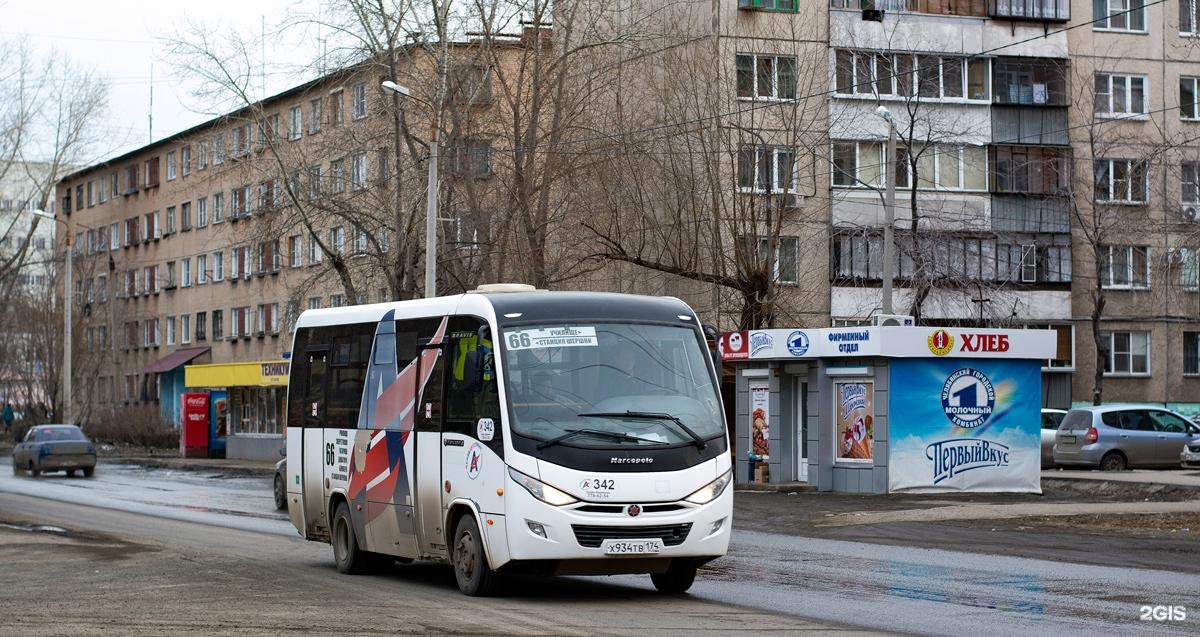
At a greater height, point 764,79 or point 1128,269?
point 764,79

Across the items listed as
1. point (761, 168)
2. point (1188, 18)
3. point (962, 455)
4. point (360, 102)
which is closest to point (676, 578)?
point (962, 455)

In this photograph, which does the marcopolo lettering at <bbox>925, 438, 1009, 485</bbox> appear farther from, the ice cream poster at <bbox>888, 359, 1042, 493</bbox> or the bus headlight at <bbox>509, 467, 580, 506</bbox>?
the bus headlight at <bbox>509, 467, 580, 506</bbox>

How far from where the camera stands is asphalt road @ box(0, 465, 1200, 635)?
37.4 feet

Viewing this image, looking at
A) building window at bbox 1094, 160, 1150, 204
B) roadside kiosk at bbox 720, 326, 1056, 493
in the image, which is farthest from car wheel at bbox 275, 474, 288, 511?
building window at bbox 1094, 160, 1150, 204

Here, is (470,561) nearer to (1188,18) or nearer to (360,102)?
(360,102)

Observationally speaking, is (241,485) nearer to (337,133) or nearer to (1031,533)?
(337,133)

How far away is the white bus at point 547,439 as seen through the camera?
12508 mm

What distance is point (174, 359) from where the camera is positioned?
80.6 metres

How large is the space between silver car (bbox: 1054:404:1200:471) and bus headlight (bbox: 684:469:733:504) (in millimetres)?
23949

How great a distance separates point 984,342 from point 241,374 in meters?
35.7

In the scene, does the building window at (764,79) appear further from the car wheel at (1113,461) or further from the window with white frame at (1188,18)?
the window with white frame at (1188,18)

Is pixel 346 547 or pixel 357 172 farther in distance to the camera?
pixel 357 172

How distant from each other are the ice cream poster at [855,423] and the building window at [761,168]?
893 centimetres

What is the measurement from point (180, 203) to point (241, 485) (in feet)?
150
